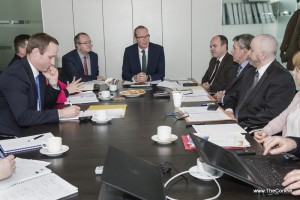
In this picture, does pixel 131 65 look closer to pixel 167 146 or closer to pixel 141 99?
pixel 141 99

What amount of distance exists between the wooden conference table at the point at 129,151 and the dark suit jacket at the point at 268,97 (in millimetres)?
679

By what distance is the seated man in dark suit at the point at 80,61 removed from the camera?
4.46 metres

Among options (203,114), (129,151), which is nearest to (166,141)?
(129,151)

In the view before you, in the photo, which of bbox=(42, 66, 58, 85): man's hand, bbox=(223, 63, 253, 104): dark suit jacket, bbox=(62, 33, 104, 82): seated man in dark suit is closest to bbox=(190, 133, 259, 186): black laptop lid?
bbox=(42, 66, 58, 85): man's hand

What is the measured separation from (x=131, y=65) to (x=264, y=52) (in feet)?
7.46

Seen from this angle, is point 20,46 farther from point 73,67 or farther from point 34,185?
point 34,185

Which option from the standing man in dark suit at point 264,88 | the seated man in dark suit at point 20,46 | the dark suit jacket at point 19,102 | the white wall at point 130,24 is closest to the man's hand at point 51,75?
the dark suit jacket at point 19,102

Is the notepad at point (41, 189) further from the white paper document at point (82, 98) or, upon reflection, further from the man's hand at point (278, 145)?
the white paper document at point (82, 98)

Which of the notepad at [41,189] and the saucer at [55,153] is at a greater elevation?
the saucer at [55,153]

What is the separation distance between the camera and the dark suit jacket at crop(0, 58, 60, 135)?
87.1 inches

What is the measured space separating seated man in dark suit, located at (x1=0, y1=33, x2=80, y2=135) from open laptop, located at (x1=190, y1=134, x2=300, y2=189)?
3.94 ft

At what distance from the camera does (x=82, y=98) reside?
307 cm

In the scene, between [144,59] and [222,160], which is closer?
[222,160]

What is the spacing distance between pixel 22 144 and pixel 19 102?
546mm
